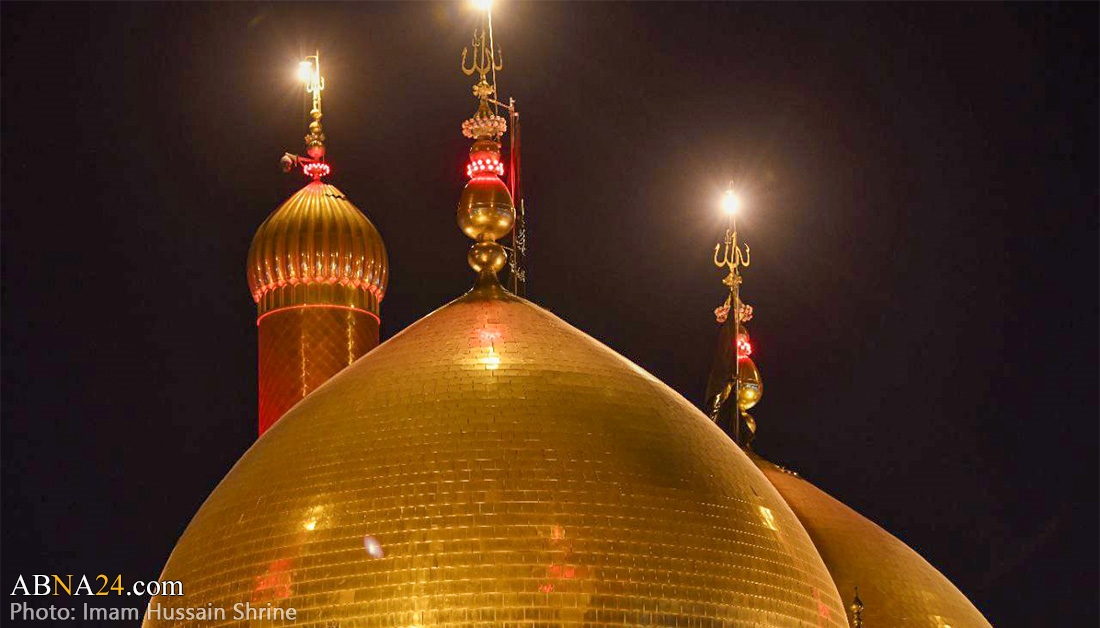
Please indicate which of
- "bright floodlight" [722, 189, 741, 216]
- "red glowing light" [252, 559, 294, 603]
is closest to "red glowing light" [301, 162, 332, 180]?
"bright floodlight" [722, 189, 741, 216]

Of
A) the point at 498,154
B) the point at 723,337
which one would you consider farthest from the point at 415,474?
the point at 723,337

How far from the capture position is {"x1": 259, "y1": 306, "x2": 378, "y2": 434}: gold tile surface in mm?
22891

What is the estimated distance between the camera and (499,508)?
18203mm

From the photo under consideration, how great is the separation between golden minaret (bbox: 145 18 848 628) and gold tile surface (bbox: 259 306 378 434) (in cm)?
288

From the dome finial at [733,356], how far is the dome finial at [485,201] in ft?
14.5

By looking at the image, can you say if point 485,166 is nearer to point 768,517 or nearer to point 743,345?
point 768,517

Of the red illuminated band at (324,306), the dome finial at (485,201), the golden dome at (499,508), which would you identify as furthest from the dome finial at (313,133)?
the golden dome at (499,508)

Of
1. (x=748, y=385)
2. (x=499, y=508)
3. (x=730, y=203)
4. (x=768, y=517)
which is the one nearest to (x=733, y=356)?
(x=748, y=385)

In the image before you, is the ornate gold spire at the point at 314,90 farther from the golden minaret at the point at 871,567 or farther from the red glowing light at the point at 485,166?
the golden minaret at the point at 871,567

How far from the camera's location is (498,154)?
2134 cm

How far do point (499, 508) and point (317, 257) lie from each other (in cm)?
589

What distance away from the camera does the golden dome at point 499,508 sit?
17953mm

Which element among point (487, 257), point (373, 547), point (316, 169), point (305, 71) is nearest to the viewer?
point (373, 547)

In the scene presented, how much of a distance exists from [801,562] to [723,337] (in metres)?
6.56
